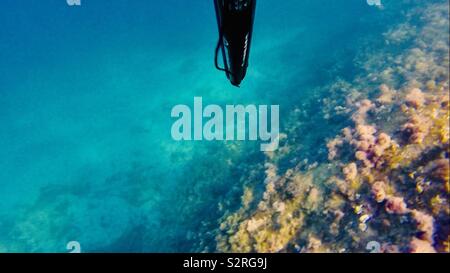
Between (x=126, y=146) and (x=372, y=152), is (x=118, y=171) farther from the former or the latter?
(x=372, y=152)

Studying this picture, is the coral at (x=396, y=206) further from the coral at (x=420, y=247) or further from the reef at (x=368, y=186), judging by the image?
the coral at (x=420, y=247)

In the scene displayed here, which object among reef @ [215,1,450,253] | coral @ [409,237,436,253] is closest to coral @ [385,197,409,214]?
reef @ [215,1,450,253]

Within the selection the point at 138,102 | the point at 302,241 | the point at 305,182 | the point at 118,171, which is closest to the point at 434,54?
the point at 305,182

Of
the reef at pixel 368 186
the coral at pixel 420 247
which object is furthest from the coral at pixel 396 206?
the coral at pixel 420 247

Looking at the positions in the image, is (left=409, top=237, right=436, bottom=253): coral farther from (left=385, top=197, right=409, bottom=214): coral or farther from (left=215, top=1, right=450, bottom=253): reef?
(left=385, top=197, right=409, bottom=214): coral

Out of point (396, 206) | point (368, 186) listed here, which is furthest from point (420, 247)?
point (368, 186)

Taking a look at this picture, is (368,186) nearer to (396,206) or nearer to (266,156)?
(396,206)
